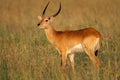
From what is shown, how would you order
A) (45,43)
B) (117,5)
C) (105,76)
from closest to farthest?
(105,76) → (45,43) → (117,5)

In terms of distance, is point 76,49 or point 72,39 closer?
point 76,49

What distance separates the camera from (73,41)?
25.5 ft

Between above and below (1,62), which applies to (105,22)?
below

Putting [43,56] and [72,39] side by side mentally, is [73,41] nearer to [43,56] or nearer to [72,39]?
[72,39]

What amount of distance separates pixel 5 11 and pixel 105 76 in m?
10.5

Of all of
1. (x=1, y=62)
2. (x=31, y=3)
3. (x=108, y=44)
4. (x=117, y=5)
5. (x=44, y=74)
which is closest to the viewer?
(x=44, y=74)

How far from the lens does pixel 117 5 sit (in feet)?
49.0

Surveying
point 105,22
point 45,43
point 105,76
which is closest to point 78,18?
point 105,22

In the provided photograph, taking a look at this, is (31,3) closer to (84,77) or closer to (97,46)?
(97,46)

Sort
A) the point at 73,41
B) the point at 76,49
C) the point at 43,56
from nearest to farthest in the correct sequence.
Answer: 1. the point at 43,56
2. the point at 76,49
3. the point at 73,41

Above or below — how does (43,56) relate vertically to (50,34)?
below

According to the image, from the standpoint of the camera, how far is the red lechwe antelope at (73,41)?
7.37 m

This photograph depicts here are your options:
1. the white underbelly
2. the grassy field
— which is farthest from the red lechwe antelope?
the grassy field

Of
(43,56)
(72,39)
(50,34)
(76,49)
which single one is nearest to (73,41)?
(72,39)
